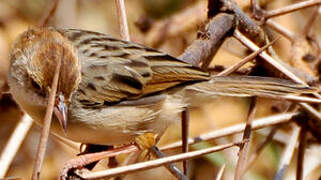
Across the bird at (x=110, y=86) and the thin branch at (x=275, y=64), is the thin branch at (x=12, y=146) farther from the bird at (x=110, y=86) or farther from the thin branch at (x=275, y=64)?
the thin branch at (x=275, y=64)

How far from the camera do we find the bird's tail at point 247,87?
296 centimetres

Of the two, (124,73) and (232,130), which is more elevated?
(124,73)

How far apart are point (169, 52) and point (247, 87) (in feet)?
5.81

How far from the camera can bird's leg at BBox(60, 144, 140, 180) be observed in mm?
2768

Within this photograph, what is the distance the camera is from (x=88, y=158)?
9.40 feet

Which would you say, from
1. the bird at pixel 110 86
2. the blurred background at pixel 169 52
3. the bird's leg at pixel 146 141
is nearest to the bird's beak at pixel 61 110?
the bird at pixel 110 86

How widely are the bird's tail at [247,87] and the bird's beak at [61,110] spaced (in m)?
0.69

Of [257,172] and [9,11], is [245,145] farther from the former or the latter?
[9,11]

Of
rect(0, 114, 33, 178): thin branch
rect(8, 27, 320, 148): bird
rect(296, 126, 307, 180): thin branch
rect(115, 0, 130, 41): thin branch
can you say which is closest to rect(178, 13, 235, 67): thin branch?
rect(8, 27, 320, 148): bird

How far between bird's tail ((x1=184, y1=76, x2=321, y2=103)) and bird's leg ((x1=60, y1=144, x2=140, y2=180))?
0.44 m

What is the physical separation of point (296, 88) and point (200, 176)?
1890 millimetres

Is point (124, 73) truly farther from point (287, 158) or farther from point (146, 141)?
point (287, 158)

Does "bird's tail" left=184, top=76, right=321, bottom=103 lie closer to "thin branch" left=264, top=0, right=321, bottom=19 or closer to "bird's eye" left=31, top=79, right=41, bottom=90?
"thin branch" left=264, top=0, right=321, bottom=19

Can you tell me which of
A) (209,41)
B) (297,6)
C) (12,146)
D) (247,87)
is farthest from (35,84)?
(297,6)
